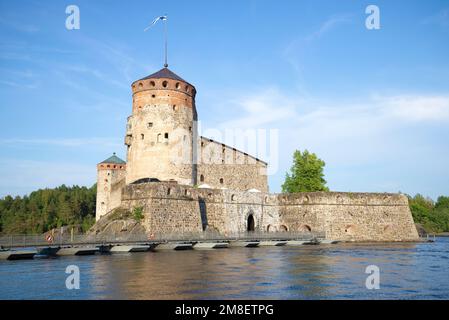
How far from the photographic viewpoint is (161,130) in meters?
37.5

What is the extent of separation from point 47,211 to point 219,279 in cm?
6325

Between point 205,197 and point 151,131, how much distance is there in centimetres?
807

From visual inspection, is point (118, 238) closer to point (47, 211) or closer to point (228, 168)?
point (228, 168)

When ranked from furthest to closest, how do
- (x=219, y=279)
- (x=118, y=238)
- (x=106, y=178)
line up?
(x=106, y=178) < (x=118, y=238) < (x=219, y=279)

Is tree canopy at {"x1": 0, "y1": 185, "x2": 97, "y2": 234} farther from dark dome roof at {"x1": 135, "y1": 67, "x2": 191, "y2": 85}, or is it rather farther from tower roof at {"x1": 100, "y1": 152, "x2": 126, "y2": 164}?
dark dome roof at {"x1": 135, "y1": 67, "x2": 191, "y2": 85}

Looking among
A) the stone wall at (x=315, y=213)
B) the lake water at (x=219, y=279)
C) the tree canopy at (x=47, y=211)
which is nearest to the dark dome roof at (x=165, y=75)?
the stone wall at (x=315, y=213)

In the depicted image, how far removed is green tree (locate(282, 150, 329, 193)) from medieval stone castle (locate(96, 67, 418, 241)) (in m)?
8.15

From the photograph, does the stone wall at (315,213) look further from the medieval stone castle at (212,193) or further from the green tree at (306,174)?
the green tree at (306,174)

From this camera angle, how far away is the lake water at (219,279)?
1192 centimetres

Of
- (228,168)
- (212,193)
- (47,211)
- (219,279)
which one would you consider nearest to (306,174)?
(228,168)
